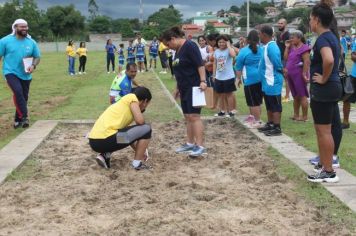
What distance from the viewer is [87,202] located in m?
5.09

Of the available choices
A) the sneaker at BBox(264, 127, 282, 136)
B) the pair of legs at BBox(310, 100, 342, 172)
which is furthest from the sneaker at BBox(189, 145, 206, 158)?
the pair of legs at BBox(310, 100, 342, 172)

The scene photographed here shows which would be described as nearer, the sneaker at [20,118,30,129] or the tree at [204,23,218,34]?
the sneaker at [20,118,30,129]

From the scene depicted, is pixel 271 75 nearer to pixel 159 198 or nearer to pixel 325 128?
pixel 325 128

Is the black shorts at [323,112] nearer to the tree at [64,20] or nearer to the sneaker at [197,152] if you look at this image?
the sneaker at [197,152]

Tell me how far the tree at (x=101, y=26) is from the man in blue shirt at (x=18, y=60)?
106999 mm

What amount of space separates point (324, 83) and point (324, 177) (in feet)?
3.38

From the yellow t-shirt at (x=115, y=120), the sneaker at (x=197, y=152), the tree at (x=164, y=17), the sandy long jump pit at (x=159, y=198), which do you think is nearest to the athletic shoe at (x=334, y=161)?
the sandy long jump pit at (x=159, y=198)

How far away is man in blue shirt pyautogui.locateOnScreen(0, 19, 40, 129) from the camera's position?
929 cm

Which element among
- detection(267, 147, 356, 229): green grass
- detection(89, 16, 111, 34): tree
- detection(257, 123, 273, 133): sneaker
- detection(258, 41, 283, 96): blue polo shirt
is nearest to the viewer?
detection(267, 147, 356, 229): green grass

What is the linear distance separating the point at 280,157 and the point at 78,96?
9.33 metres

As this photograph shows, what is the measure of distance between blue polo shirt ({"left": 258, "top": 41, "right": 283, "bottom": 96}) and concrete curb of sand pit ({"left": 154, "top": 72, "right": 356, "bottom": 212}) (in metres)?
0.77

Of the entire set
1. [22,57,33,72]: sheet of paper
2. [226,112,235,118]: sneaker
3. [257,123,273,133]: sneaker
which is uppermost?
[22,57,33,72]: sheet of paper

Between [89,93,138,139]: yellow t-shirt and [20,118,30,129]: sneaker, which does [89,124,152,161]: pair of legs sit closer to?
[89,93,138,139]: yellow t-shirt

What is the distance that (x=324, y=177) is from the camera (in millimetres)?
5523
